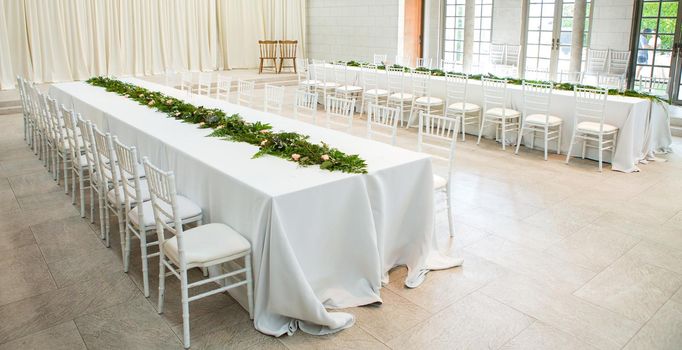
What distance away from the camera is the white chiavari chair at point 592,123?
19.3 feet

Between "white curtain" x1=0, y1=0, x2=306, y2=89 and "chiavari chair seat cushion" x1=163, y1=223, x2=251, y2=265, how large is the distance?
918cm

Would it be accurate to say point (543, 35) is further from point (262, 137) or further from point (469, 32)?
point (262, 137)

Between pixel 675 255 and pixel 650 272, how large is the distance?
0.41 metres

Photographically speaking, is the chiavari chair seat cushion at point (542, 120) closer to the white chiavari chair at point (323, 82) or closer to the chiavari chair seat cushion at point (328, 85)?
the white chiavari chair at point (323, 82)

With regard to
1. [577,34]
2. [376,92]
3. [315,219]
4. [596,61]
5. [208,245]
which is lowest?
[208,245]

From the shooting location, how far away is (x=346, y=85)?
8781mm

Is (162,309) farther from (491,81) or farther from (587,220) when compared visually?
(491,81)

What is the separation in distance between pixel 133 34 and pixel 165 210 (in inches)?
381

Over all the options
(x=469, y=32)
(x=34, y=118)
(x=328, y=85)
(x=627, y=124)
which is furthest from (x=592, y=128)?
(x=34, y=118)

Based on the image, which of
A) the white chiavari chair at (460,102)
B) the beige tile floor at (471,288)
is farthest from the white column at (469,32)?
the beige tile floor at (471,288)

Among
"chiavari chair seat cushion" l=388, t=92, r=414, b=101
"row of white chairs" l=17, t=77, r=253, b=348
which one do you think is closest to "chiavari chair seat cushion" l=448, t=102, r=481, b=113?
"chiavari chair seat cushion" l=388, t=92, r=414, b=101

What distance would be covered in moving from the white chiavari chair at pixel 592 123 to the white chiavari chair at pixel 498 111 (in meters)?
0.78

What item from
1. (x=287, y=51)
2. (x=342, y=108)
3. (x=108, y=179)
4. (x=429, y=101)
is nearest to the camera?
(x=108, y=179)

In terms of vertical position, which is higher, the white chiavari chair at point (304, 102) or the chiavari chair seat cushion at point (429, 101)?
the white chiavari chair at point (304, 102)
